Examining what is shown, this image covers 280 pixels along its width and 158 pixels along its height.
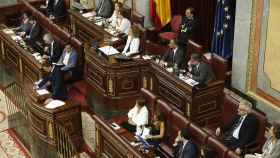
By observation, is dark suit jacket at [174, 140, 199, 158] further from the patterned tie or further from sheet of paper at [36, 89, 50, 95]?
sheet of paper at [36, 89, 50, 95]

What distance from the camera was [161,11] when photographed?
11.9m

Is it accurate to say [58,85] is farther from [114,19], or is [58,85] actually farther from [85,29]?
[85,29]

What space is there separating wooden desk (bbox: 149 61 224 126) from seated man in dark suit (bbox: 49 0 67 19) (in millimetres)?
4952

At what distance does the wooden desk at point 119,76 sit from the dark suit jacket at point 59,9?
3893 mm

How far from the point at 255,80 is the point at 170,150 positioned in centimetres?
209

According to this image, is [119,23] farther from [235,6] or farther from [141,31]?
[235,6]

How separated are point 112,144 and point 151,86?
6.57ft

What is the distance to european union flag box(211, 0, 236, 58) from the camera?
10.2 metres

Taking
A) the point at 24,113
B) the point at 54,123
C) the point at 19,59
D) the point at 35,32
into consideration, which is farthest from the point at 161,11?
the point at 54,123

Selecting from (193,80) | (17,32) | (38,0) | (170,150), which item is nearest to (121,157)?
(170,150)

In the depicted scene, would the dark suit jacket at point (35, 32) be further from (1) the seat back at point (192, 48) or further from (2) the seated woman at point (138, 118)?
(2) the seated woman at point (138, 118)

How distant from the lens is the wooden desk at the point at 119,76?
9.72 meters

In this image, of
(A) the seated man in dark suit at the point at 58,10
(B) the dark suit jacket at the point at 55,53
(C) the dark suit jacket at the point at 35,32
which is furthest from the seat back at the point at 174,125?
(A) the seated man in dark suit at the point at 58,10

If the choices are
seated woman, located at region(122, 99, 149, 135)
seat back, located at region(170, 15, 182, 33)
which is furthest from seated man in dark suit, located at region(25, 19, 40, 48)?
seated woman, located at region(122, 99, 149, 135)
